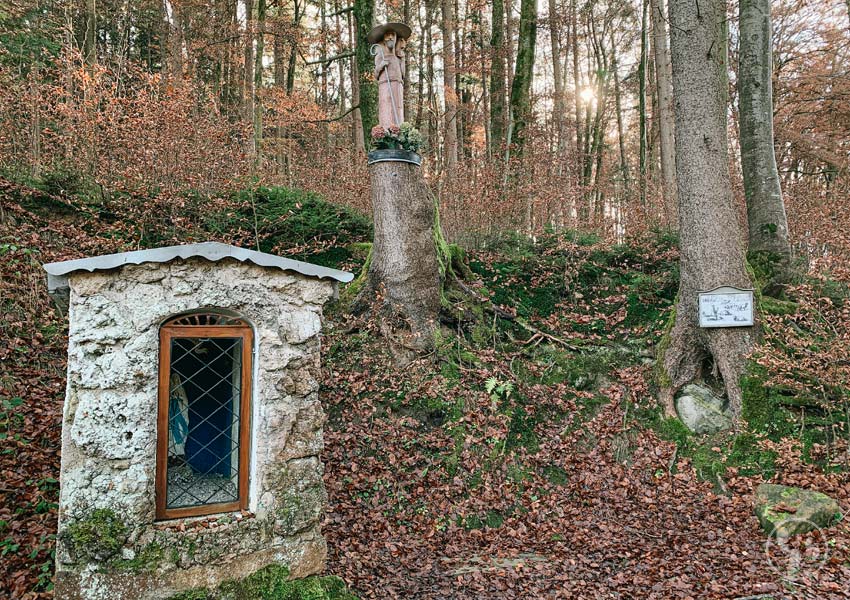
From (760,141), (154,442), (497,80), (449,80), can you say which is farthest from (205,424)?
(449,80)

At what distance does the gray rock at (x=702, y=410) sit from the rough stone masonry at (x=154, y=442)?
443 centimetres

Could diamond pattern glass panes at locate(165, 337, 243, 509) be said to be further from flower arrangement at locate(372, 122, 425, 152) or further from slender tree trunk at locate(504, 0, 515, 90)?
slender tree trunk at locate(504, 0, 515, 90)

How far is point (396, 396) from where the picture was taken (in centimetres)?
629

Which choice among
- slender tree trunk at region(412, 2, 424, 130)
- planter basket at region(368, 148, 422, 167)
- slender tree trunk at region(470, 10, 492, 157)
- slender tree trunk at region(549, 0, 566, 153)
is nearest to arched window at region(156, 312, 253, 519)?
planter basket at region(368, 148, 422, 167)

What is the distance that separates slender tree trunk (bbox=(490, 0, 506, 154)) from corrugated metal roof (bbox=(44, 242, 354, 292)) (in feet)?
30.1

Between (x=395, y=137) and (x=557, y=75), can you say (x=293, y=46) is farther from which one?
(x=395, y=137)

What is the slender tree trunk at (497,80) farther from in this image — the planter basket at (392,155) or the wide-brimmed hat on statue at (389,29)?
the planter basket at (392,155)

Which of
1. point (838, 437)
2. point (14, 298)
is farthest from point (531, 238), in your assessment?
point (14, 298)

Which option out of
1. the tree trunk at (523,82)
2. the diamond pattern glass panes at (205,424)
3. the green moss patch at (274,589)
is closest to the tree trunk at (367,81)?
the tree trunk at (523,82)

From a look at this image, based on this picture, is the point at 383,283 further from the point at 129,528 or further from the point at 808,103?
the point at 808,103

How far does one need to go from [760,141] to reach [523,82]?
541 centimetres

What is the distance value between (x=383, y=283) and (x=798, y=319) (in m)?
4.89

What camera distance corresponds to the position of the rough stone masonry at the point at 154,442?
3072 millimetres

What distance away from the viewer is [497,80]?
12773 millimetres
